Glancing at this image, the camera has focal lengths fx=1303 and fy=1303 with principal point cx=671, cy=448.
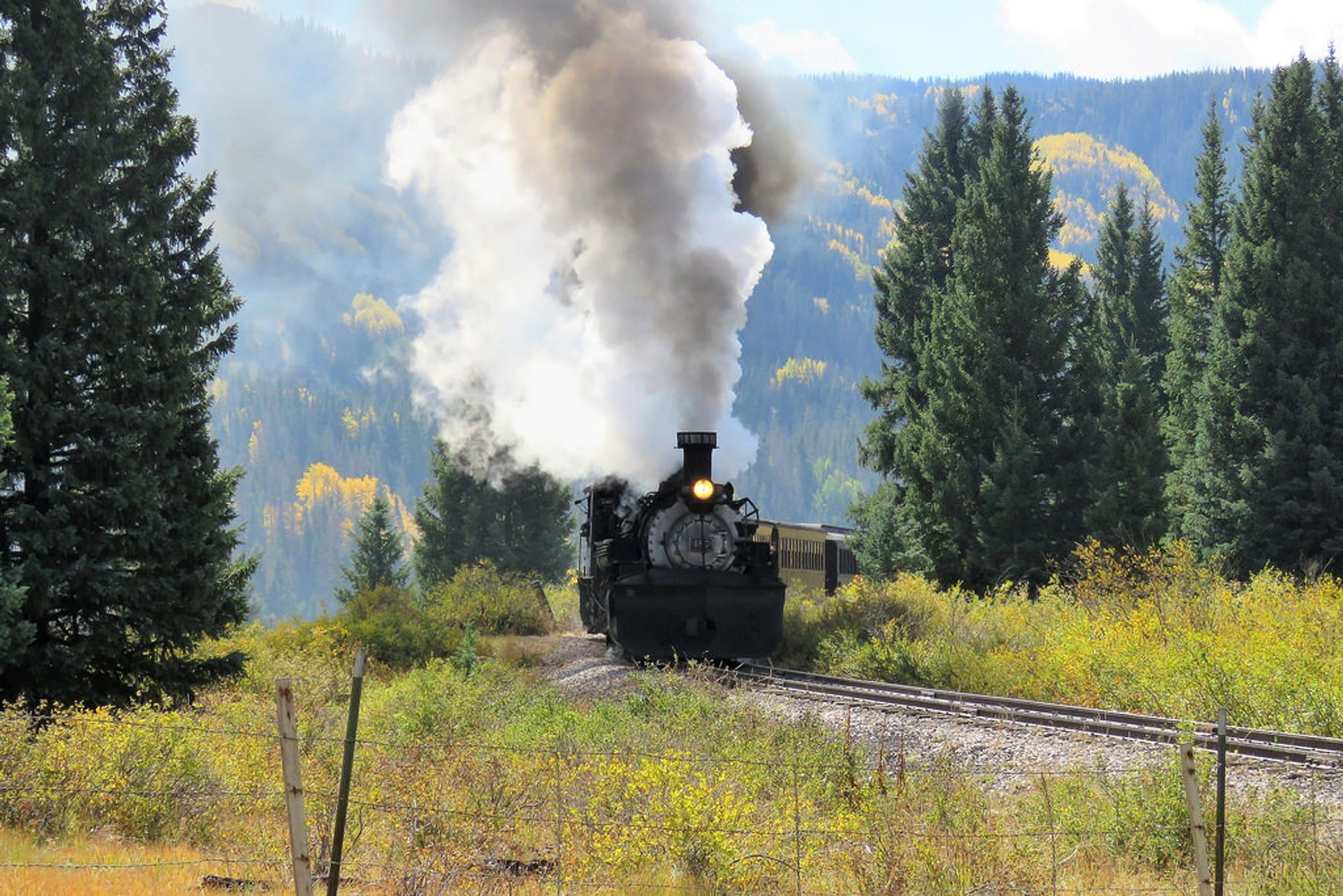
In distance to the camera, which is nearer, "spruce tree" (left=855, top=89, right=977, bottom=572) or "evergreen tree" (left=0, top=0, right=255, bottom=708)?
"evergreen tree" (left=0, top=0, right=255, bottom=708)

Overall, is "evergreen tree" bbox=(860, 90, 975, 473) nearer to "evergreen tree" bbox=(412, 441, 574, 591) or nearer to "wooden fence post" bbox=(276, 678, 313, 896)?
"evergreen tree" bbox=(412, 441, 574, 591)

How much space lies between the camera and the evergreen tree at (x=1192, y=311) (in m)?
38.1

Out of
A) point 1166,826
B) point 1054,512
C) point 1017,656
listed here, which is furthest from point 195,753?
point 1054,512

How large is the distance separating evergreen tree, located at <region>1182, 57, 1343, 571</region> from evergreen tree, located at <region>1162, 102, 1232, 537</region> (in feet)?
3.29

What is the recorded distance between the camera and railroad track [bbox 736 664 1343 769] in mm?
11844

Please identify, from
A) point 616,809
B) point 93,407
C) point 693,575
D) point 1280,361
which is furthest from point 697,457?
point 1280,361

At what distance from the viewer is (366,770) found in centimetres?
1077

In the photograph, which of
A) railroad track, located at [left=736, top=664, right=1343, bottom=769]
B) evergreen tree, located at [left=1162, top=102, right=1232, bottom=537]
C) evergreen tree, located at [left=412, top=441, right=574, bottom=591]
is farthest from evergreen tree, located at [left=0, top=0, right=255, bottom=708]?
evergreen tree, located at [left=412, top=441, right=574, bottom=591]

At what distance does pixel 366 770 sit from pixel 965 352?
1051 inches

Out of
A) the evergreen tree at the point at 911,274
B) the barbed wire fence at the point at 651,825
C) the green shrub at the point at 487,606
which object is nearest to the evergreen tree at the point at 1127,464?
the evergreen tree at the point at 911,274

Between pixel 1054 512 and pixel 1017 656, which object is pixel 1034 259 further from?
pixel 1017 656

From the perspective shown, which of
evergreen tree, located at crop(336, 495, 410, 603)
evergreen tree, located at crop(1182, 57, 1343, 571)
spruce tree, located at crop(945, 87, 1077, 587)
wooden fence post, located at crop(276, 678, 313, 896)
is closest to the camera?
wooden fence post, located at crop(276, 678, 313, 896)

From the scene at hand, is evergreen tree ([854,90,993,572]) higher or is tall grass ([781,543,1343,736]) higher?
evergreen tree ([854,90,993,572])

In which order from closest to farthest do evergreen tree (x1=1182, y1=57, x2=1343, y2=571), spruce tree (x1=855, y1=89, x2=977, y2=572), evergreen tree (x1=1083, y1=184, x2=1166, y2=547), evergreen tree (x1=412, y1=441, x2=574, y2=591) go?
1. evergreen tree (x1=1083, y1=184, x2=1166, y2=547)
2. evergreen tree (x1=1182, y1=57, x2=1343, y2=571)
3. spruce tree (x1=855, y1=89, x2=977, y2=572)
4. evergreen tree (x1=412, y1=441, x2=574, y2=591)
